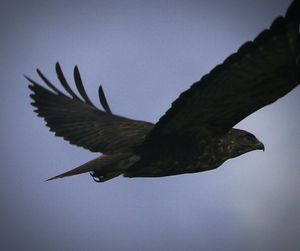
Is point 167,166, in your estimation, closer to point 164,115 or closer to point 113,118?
point 164,115

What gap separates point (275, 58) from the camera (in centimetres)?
591

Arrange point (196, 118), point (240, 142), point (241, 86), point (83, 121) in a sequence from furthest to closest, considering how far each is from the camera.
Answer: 1. point (83, 121)
2. point (240, 142)
3. point (196, 118)
4. point (241, 86)

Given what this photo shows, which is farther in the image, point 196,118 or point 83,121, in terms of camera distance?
point 83,121

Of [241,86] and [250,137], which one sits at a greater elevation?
[241,86]

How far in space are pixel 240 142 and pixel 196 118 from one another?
33.8 inches

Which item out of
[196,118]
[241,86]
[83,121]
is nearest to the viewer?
[241,86]

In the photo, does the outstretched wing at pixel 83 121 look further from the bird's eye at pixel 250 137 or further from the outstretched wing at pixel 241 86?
the bird's eye at pixel 250 137

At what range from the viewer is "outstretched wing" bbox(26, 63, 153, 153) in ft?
24.8

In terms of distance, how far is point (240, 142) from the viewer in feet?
23.8

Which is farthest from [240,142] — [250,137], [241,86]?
[241,86]

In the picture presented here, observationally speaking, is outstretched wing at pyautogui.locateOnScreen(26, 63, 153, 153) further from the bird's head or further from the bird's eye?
the bird's eye

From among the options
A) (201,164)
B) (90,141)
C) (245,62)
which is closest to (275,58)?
(245,62)

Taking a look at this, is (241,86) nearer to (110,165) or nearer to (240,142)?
(240,142)

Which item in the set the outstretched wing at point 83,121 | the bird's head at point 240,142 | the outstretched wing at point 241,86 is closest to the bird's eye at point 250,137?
the bird's head at point 240,142
